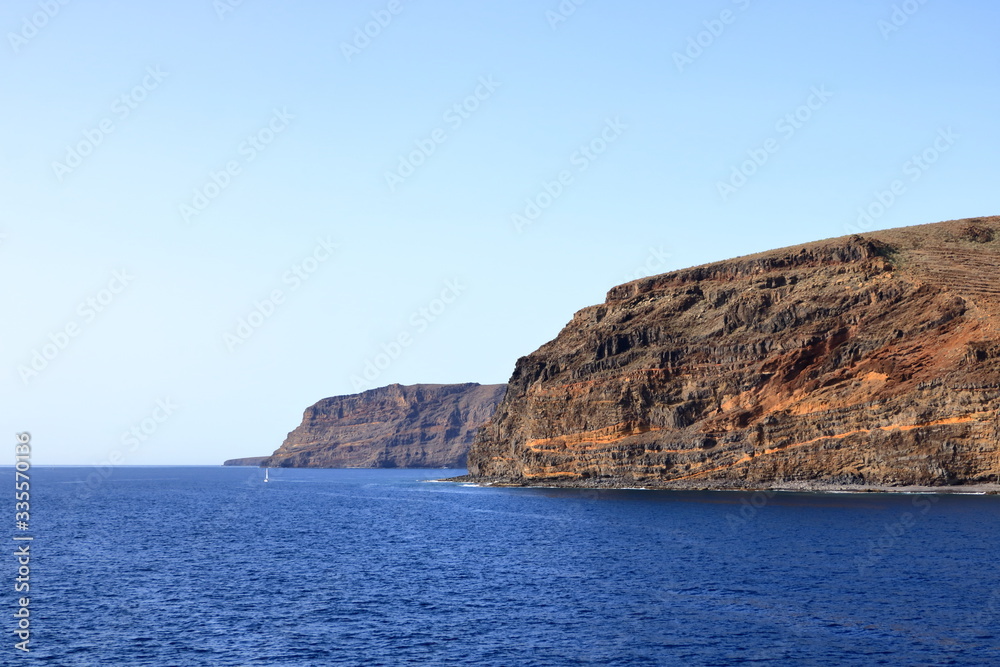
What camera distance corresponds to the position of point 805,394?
391 ft

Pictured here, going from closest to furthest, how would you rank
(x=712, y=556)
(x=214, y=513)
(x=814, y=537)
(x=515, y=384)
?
1. (x=712, y=556)
2. (x=814, y=537)
3. (x=214, y=513)
4. (x=515, y=384)

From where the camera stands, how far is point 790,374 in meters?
122

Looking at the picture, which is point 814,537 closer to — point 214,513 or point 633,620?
point 633,620

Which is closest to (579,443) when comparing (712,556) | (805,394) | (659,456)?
(659,456)

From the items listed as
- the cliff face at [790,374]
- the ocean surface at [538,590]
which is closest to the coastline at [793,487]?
the cliff face at [790,374]

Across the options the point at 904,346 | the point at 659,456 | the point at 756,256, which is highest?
the point at 756,256

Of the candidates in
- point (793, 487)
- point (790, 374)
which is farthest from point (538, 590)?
point (790, 374)

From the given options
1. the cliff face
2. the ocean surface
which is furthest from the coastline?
the ocean surface

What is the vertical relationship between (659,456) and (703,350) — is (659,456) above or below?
below

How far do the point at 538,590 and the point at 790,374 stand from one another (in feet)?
267

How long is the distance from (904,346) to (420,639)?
305ft

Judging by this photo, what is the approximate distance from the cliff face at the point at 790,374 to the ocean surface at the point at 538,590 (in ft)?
53.6

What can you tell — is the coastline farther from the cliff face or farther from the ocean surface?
the ocean surface

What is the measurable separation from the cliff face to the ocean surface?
643 inches
